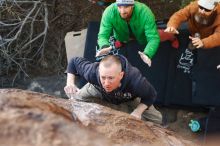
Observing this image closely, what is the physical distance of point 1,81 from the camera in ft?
15.9

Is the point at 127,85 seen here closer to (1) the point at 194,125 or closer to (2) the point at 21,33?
(1) the point at 194,125

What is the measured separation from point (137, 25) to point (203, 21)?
43 centimetres

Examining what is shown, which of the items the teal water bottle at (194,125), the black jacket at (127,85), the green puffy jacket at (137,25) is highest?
the green puffy jacket at (137,25)

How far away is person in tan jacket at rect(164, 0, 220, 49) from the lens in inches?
133

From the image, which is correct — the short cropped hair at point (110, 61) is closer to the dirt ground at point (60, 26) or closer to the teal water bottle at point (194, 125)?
the teal water bottle at point (194, 125)

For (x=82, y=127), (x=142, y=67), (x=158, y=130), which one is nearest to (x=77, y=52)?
(x=142, y=67)

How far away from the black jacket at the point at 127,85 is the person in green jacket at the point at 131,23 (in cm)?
39

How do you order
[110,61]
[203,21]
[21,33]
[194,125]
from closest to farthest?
[110,61] < [203,21] < [194,125] < [21,33]

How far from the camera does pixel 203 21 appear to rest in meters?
3.47

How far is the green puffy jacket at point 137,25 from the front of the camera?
3.50 m

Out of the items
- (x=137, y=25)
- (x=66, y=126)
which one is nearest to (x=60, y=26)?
(x=137, y=25)

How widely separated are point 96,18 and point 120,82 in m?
2.06

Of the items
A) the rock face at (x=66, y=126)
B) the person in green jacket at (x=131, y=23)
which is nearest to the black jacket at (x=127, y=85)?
the person in green jacket at (x=131, y=23)

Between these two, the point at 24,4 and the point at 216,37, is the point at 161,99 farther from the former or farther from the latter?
the point at 24,4
